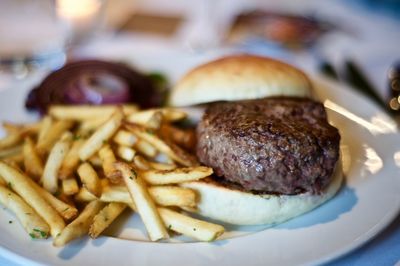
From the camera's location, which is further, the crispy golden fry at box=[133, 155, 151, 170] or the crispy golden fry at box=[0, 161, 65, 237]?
the crispy golden fry at box=[133, 155, 151, 170]

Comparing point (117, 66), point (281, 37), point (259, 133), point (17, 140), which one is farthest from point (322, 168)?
point (281, 37)

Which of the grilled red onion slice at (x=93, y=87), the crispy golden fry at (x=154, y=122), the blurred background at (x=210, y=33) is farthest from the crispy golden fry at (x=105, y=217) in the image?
the blurred background at (x=210, y=33)

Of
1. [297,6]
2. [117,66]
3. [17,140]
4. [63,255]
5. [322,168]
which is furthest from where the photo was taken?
[297,6]

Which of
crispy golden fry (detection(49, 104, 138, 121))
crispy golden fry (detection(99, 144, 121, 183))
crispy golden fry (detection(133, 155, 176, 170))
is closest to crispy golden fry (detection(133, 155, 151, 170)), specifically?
crispy golden fry (detection(133, 155, 176, 170))

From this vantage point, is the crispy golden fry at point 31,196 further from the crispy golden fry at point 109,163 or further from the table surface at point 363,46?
the table surface at point 363,46

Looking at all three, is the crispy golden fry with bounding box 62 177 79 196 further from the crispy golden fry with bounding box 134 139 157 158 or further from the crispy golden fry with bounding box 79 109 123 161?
the crispy golden fry with bounding box 134 139 157 158

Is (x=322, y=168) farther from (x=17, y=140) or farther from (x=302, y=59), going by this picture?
(x=302, y=59)

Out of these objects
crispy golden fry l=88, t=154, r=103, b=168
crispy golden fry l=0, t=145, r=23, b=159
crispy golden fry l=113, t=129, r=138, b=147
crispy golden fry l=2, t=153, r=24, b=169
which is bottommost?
crispy golden fry l=0, t=145, r=23, b=159

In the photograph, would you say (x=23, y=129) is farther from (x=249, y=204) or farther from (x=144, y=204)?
(x=249, y=204)
